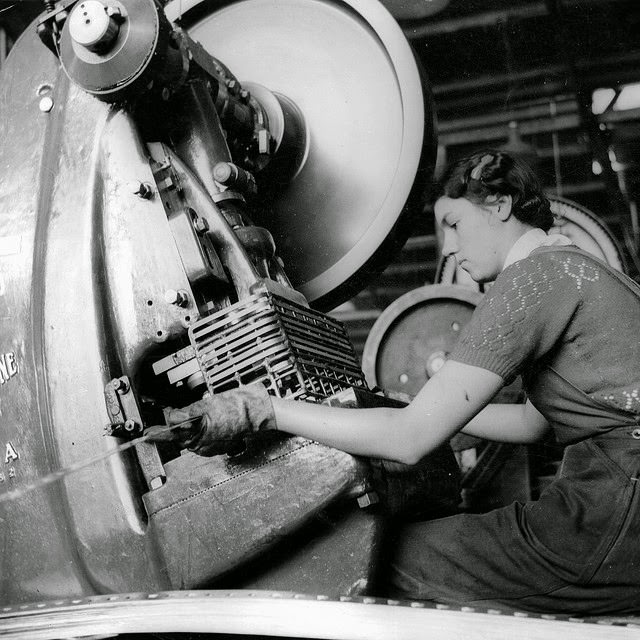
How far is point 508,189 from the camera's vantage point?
1312 millimetres

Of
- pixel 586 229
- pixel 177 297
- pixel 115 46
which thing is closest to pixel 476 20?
pixel 586 229

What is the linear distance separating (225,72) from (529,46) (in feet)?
4.80

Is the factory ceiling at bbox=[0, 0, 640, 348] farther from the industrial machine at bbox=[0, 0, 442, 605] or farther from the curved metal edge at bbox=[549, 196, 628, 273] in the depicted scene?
the industrial machine at bbox=[0, 0, 442, 605]

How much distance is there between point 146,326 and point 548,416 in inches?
27.9

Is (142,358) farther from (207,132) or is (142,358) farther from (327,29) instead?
(327,29)

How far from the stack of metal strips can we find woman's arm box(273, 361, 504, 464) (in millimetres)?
110

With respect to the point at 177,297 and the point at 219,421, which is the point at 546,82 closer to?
the point at 177,297

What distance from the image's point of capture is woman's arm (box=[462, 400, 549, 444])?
147 centimetres

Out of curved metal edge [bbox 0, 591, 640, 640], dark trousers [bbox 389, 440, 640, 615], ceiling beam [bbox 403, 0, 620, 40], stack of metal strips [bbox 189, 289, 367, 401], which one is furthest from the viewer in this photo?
ceiling beam [bbox 403, 0, 620, 40]

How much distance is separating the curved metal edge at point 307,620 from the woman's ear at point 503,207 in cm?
65

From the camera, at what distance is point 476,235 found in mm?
A: 1318

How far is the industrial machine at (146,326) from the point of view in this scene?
1152 millimetres

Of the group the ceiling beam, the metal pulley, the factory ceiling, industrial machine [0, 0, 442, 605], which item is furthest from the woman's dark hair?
the ceiling beam

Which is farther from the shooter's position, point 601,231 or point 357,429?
point 601,231
